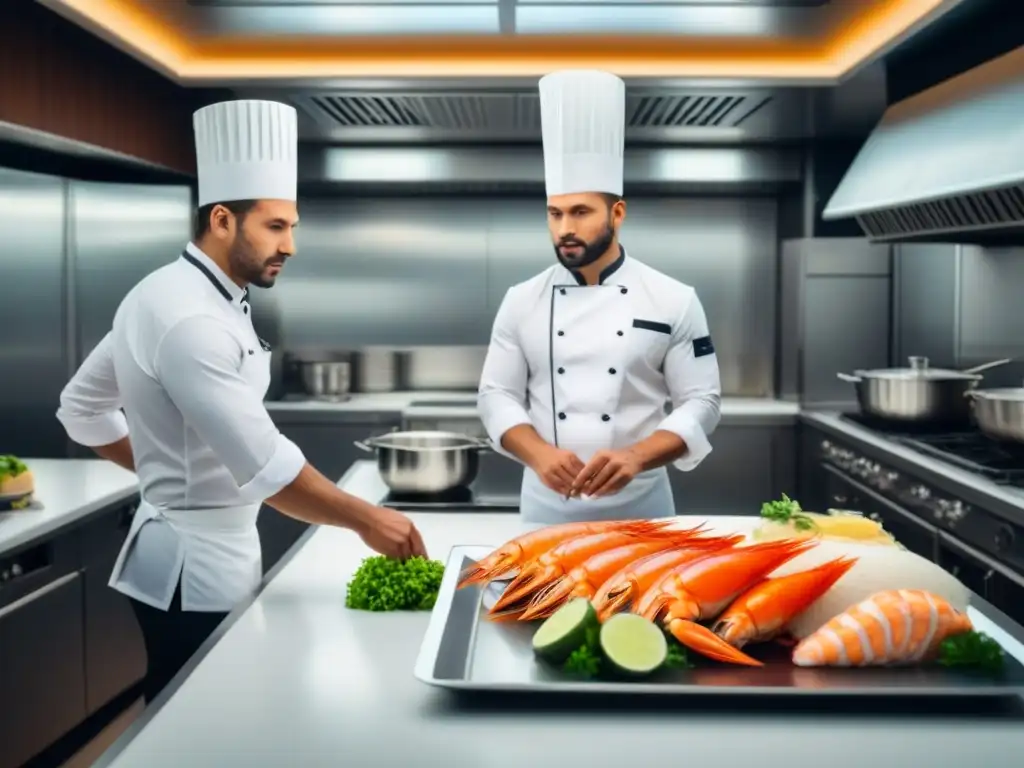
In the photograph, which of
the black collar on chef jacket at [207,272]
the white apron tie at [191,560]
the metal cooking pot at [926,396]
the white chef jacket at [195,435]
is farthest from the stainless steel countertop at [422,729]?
the metal cooking pot at [926,396]

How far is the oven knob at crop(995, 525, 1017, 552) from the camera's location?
250cm

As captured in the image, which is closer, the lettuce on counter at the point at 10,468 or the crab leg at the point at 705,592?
the crab leg at the point at 705,592

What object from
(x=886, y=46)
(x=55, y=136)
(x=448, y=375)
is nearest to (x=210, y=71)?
(x=55, y=136)

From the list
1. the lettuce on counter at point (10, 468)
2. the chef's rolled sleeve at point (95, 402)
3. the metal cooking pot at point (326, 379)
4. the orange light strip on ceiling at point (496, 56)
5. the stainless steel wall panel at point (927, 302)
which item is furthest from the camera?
the metal cooking pot at point (326, 379)

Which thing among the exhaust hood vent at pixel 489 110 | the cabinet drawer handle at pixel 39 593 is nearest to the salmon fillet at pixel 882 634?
the cabinet drawer handle at pixel 39 593

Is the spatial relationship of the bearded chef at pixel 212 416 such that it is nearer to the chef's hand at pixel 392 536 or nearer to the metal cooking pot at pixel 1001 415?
the chef's hand at pixel 392 536

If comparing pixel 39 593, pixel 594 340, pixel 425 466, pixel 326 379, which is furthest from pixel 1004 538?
pixel 326 379

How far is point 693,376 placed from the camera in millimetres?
2564

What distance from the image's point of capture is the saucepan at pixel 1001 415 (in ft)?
8.88

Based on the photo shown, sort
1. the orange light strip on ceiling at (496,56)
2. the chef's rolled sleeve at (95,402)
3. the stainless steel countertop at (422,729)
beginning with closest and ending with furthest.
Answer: the stainless steel countertop at (422,729)
the chef's rolled sleeve at (95,402)
the orange light strip on ceiling at (496,56)

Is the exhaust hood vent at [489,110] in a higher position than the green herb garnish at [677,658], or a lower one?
higher

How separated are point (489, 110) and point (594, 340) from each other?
5.60ft

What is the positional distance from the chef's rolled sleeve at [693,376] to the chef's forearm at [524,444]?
11.8 inches

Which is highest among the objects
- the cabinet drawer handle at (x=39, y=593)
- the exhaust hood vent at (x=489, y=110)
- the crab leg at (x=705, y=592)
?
the exhaust hood vent at (x=489, y=110)
